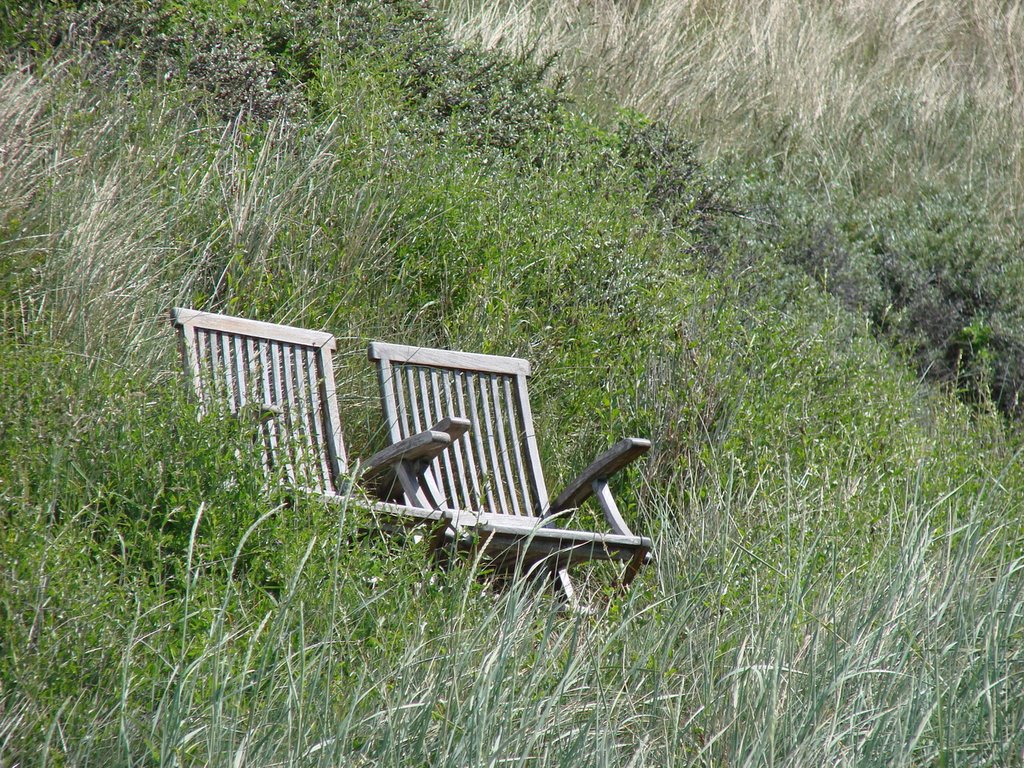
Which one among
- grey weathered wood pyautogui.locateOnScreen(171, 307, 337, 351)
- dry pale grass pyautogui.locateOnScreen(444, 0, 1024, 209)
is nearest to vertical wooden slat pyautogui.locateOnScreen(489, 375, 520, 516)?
grey weathered wood pyautogui.locateOnScreen(171, 307, 337, 351)

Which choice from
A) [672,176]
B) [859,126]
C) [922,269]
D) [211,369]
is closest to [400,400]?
[211,369]

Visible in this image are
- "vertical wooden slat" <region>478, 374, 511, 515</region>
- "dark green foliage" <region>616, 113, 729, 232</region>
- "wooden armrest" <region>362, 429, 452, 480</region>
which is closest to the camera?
"wooden armrest" <region>362, 429, 452, 480</region>

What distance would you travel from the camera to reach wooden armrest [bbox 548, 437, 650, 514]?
415 centimetres

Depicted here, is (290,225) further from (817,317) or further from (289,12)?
(817,317)

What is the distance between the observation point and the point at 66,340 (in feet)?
13.2

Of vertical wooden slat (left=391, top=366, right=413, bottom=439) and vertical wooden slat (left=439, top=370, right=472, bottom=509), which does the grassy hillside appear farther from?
vertical wooden slat (left=391, top=366, right=413, bottom=439)

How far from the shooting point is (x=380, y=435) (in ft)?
15.5

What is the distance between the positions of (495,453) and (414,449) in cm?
75

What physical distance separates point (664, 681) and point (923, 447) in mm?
2861

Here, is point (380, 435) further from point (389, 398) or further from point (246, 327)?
point (246, 327)

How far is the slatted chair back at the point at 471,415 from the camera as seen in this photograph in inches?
171

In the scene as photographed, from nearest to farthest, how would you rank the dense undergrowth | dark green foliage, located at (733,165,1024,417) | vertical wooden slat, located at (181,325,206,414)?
1. the dense undergrowth
2. vertical wooden slat, located at (181,325,206,414)
3. dark green foliage, located at (733,165,1024,417)

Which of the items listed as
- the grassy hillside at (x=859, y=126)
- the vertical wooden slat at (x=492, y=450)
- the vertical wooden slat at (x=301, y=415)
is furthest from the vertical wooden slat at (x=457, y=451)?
the grassy hillside at (x=859, y=126)

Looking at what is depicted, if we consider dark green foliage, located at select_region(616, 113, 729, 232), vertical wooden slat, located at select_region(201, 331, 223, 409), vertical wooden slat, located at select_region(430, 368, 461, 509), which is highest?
dark green foliage, located at select_region(616, 113, 729, 232)
